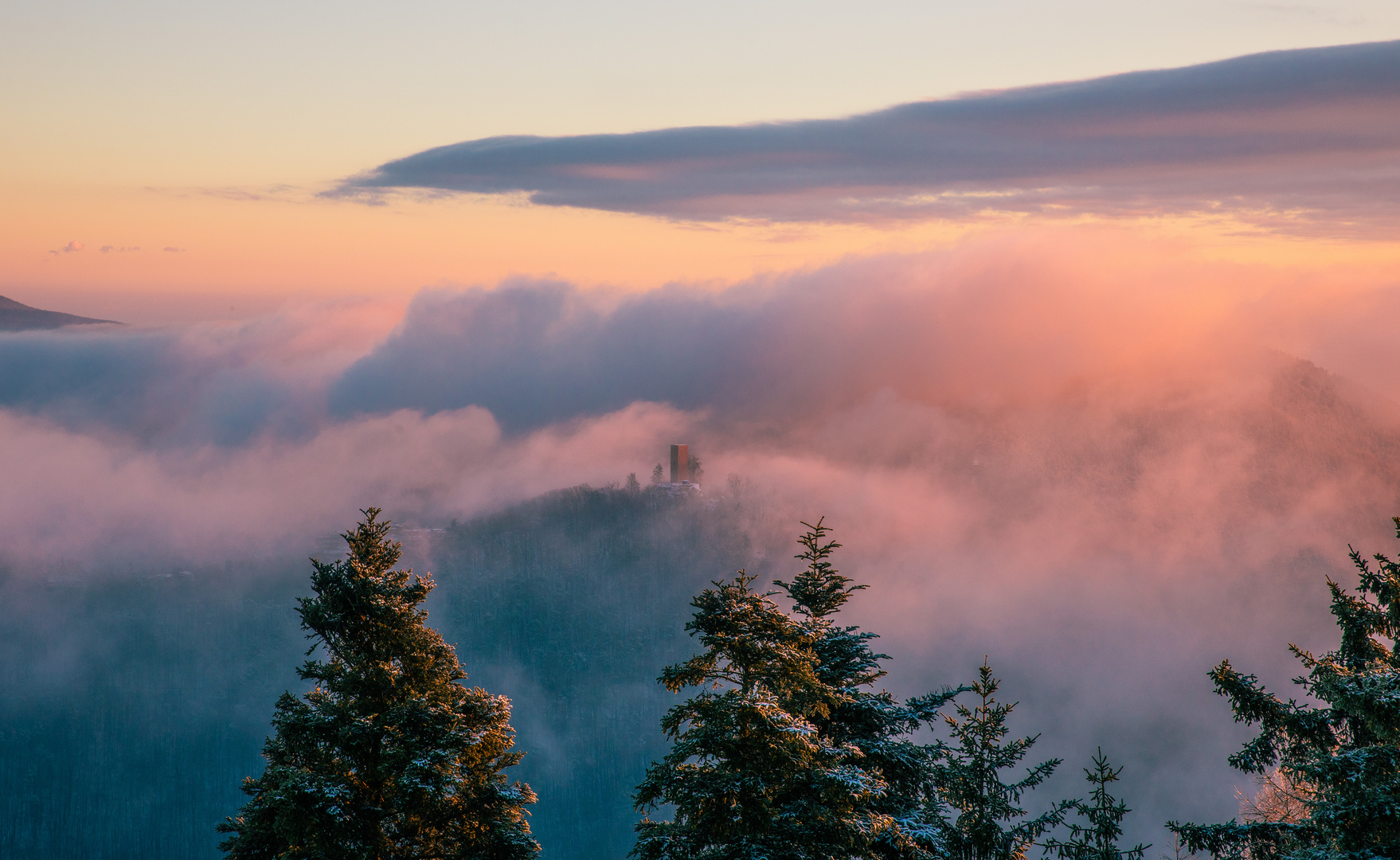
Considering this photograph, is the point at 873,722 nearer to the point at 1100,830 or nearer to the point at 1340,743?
the point at 1100,830

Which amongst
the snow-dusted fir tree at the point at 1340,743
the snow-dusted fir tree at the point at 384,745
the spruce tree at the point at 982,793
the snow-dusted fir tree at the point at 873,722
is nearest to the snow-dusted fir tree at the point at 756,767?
the snow-dusted fir tree at the point at 873,722

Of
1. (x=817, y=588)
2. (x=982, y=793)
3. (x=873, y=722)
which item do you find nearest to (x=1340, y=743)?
(x=982, y=793)

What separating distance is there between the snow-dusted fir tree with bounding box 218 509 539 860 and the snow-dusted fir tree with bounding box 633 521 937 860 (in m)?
3.64

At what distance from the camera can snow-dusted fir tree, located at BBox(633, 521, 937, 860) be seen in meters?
20.3

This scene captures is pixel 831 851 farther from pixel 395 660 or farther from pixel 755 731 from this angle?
pixel 395 660

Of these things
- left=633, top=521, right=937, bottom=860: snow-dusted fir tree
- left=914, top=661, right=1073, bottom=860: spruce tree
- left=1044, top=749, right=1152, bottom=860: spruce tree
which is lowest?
left=1044, top=749, right=1152, bottom=860: spruce tree

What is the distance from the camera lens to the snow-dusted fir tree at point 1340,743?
62.4 feet

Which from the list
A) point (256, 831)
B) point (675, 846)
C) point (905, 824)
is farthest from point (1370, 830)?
point (256, 831)

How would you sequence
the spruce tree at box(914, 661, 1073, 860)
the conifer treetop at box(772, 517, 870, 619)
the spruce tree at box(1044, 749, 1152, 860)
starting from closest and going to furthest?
the spruce tree at box(914, 661, 1073, 860), the spruce tree at box(1044, 749, 1152, 860), the conifer treetop at box(772, 517, 870, 619)

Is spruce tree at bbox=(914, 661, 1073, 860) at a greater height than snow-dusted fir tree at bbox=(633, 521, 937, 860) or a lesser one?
lesser

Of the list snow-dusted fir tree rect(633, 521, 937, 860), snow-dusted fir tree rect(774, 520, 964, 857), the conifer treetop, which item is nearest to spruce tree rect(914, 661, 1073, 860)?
snow-dusted fir tree rect(774, 520, 964, 857)

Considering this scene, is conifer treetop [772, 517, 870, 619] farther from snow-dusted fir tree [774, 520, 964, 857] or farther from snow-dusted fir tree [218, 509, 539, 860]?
snow-dusted fir tree [218, 509, 539, 860]

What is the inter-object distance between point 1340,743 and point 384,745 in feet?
69.8

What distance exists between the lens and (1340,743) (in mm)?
20766
